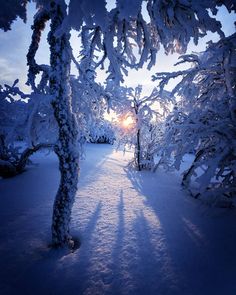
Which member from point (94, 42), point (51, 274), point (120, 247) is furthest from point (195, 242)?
point (94, 42)

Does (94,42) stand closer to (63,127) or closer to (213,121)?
(63,127)

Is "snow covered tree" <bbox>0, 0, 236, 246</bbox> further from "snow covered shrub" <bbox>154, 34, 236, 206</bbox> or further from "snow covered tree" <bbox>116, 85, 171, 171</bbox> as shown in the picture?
"snow covered tree" <bbox>116, 85, 171, 171</bbox>

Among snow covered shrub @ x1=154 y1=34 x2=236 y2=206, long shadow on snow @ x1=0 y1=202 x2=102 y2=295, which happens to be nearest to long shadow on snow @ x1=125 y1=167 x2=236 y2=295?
snow covered shrub @ x1=154 y1=34 x2=236 y2=206

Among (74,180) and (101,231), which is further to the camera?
(101,231)

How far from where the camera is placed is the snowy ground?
282cm

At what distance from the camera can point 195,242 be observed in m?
3.84

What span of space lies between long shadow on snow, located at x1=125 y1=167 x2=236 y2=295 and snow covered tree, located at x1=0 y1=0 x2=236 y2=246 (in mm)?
1945

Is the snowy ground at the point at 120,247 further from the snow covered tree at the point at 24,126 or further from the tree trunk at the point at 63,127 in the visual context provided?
the snow covered tree at the point at 24,126

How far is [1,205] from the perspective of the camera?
17.2ft

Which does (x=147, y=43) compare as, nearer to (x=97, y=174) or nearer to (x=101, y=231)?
(x=101, y=231)

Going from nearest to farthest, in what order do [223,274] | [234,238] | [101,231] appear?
[223,274]
[234,238]
[101,231]

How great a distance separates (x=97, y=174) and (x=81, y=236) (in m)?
4.91

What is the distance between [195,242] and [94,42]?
13.0ft

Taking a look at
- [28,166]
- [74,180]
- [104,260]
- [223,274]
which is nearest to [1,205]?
[74,180]
